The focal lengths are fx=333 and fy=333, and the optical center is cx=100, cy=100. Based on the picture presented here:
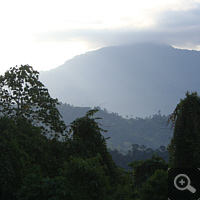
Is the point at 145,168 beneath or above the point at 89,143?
beneath

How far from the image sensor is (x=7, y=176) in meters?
7.42

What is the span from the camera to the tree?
428 inches

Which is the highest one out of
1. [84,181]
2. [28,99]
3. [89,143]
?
[28,99]

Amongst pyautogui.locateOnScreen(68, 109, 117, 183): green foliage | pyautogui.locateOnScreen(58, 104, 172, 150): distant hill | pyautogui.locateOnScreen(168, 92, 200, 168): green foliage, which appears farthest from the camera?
pyautogui.locateOnScreen(58, 104, 172, 150): distant hill

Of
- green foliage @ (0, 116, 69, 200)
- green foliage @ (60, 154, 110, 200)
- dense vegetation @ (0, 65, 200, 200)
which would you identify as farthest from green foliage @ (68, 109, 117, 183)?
green foliage @ (60, 154, 110, 200)

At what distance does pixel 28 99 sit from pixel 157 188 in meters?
6.36

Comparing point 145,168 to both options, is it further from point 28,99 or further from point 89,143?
point 28,99

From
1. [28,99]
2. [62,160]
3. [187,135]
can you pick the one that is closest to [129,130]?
[28,99]

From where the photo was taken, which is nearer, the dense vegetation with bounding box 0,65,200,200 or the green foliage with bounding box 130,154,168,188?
the dense vegetation with bounding box 0,65,200,200

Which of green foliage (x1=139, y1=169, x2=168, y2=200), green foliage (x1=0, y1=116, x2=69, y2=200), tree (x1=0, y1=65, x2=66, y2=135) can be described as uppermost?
tree (x1=0, y1=65, x2=66, y2=135)

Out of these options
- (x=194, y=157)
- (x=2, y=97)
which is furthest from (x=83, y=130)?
(x=194, y=157)

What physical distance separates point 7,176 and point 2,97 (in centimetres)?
434

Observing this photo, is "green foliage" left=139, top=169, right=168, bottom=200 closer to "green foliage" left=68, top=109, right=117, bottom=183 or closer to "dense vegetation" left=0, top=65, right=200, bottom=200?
"dense vegetation" left=0, top=65, right=200, bottom=200

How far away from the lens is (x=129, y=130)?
143375mm
